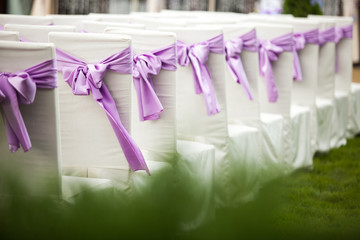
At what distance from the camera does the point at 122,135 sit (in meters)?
2.20

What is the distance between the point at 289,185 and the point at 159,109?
206 centimetres

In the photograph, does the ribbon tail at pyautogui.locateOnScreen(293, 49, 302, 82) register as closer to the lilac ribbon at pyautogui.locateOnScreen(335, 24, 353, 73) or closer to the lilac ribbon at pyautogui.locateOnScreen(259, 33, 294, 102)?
the lilac ribbon at pyautogui.locateOnScreen(259, 33, 294, 102)

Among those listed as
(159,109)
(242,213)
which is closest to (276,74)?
(159,109)

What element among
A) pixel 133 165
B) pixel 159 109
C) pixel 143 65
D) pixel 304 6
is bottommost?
pixel 133 165

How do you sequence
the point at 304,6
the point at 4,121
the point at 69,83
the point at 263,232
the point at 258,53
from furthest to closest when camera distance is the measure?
the point at 304,6 → the point at 258,53 → the point at 69,83 → the point at 4,121 → the point at 263,232

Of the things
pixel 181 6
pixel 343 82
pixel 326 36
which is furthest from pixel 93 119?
pixel 181 6

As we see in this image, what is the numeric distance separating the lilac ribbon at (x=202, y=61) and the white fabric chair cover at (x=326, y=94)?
192 centimetres

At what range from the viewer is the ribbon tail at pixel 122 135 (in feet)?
7.20

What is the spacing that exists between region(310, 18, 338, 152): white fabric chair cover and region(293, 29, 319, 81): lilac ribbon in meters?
0.36

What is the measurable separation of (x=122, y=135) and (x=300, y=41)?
2.44 metres

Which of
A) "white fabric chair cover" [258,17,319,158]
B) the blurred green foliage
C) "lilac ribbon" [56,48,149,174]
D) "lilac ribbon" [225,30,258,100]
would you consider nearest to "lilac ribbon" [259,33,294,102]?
"lilac ribbon" [225,30,258,100]

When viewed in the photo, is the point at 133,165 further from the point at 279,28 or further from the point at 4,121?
the point at 279,28

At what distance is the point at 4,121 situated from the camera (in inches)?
72.3

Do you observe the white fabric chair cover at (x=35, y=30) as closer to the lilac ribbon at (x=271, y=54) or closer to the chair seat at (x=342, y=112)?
the lilac ribbon at (x=271, y=54)
